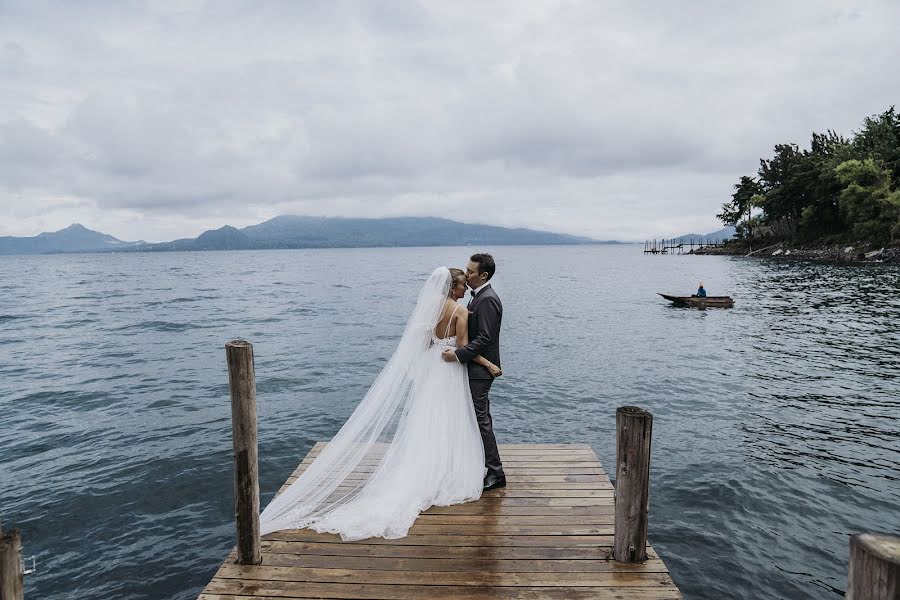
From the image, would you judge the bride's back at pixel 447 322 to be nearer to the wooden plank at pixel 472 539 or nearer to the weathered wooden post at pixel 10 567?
the wooden plank at pixel 472 539

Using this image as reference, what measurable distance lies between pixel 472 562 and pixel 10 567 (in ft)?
12.3

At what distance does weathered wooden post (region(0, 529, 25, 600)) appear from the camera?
10.7 ft

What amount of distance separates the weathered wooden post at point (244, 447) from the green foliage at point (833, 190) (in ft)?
274

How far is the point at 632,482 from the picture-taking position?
5.13 meters

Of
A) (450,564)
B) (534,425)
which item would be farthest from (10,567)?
(534,425)

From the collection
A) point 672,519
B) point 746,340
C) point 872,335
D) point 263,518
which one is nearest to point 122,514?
point 263,518

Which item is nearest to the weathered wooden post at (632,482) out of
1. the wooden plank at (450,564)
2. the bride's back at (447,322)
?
the wooden plank at (450,564)

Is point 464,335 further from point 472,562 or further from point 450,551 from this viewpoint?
point 472,562

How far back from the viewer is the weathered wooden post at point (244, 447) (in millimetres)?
5125

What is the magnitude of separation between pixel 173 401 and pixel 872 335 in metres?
30.1

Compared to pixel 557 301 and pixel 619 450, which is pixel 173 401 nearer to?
pixel 619 450

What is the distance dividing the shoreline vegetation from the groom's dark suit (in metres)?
78.7

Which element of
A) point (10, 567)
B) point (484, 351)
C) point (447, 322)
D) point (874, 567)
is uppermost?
point (447, 322)

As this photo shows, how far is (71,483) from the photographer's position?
430 inches
